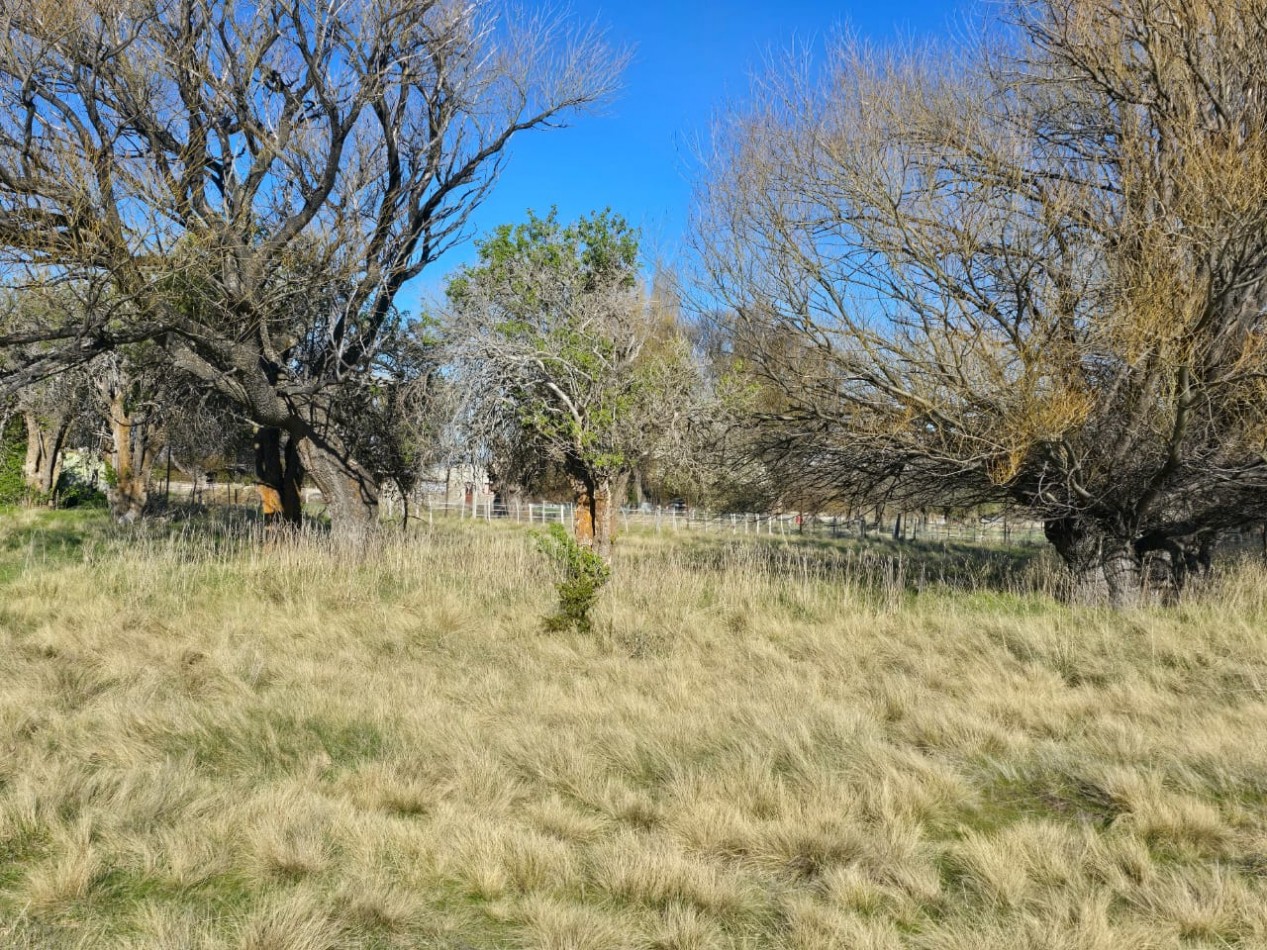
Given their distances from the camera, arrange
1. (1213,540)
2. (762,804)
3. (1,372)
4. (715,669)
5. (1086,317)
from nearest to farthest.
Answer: (762,804) < (715,669) < (1086,317) < (1,372) < (1213,540)

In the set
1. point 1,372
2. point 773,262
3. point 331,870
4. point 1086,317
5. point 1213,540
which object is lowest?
point 331,870

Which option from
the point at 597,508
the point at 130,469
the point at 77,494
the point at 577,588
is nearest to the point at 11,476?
the point at 77,494

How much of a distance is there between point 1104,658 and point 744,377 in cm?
608

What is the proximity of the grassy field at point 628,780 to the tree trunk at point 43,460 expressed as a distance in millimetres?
23318

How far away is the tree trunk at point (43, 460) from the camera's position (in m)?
27.2

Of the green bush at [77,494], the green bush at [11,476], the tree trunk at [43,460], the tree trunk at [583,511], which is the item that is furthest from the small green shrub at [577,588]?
the green bush at [77,494]

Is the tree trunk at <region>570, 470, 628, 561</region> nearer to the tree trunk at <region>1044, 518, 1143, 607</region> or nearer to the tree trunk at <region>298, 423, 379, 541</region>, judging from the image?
the tree trunk at <region>298, 423, 379, 541</region>

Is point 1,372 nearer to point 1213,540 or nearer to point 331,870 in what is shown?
point 331,870

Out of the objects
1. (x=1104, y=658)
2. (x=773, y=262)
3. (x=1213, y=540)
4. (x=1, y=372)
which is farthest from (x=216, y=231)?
(x=1213, y=540)

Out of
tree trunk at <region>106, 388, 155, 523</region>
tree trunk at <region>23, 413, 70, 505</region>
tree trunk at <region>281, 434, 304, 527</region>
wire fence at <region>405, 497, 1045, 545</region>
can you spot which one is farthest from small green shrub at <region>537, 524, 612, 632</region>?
tree trunk at <region>23, 413, 70, 505</region>

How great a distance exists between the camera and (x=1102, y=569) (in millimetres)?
9656

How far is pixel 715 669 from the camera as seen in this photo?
21.8ft

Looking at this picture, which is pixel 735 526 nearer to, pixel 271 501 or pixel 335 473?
pixel 271 501

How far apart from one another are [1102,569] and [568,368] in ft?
23.8
